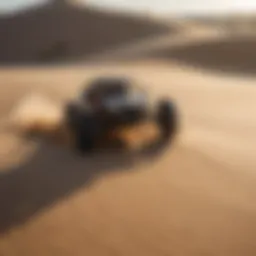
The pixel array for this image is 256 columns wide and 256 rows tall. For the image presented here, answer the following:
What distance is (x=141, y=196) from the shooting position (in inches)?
123

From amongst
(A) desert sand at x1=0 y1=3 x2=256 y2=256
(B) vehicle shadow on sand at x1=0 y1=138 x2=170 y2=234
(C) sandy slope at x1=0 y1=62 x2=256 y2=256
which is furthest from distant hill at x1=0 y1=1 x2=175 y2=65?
(B) vehicle shadow on sand at x1=0 y1=138 x2=170 y2=234

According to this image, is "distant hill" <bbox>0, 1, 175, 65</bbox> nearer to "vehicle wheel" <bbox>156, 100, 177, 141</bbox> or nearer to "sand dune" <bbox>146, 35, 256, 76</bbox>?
"sand dune" <bbox>146, 35, 256, 76</bbox>

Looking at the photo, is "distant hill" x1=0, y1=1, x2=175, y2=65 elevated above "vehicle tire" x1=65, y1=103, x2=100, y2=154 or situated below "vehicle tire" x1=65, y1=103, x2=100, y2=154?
above

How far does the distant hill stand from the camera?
417 inches

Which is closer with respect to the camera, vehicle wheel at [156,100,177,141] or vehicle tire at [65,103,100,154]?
vehicle tire at [65,103,100,154]

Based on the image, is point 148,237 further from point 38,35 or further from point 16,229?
point 38,35

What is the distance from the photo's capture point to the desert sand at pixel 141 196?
2.70 metres

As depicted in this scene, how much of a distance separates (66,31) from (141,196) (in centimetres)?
842

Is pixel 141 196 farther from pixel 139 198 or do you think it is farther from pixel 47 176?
pixel 47 176

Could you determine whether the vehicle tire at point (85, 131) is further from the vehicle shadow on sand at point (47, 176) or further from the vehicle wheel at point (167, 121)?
the vehicle wheel at point (167, 121)

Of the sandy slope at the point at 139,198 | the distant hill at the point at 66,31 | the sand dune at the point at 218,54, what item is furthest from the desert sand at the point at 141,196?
the distant hill at the point at 66,31

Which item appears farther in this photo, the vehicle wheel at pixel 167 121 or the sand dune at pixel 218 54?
the sand dune at pixel 218 54

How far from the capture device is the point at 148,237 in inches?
108

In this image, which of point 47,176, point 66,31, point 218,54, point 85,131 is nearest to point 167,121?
point 85,131
